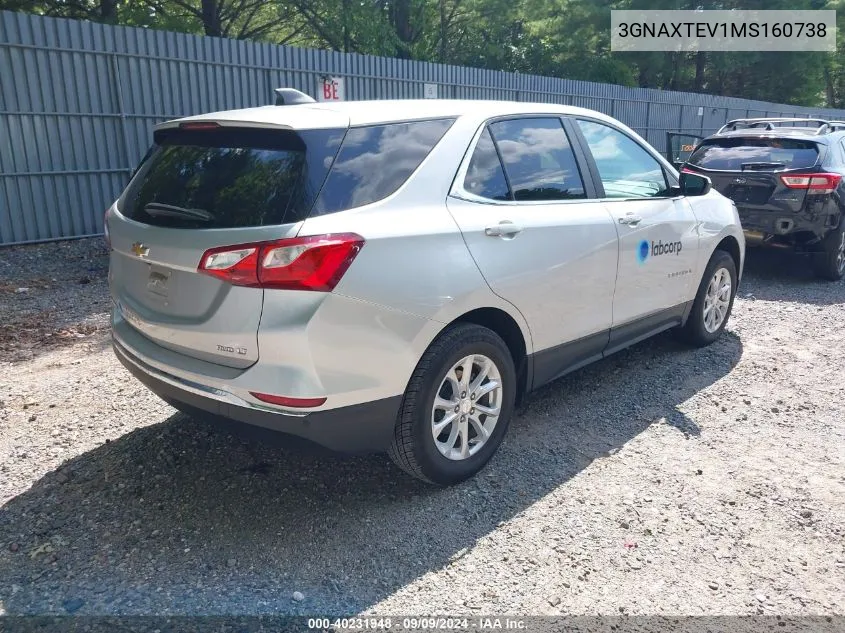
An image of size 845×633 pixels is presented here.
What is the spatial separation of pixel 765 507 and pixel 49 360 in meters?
4.72

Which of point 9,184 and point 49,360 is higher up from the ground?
point 9,184

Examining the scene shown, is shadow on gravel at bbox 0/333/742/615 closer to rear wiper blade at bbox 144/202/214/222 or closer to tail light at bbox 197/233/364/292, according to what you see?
tail light at bbox 197/233/364/292

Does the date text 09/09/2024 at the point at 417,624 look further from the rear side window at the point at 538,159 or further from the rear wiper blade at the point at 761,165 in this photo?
the rear wiper blade at the point at 761,165

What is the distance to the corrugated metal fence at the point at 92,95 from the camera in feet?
27.1

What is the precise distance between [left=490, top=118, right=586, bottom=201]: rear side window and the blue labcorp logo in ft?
1.89

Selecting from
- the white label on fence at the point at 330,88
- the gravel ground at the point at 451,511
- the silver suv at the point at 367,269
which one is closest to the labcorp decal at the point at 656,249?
the silver suv at the point at 367,269

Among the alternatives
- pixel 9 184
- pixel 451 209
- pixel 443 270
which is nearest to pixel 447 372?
pixel 443 270

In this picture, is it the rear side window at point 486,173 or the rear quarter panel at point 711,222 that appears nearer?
the rear side window at point 486,173

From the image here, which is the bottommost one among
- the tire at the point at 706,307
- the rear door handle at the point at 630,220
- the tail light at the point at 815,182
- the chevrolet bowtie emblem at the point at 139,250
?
the tire at the point at 706,307

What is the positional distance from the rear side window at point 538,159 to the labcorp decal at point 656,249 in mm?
602

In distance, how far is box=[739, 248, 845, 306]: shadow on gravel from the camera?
7258 mm

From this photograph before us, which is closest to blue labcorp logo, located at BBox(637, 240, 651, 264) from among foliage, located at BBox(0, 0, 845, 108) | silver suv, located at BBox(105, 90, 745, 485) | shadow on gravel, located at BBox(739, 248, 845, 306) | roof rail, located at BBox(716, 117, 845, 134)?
silver suv, located at BBox(105, 90, 745, 485)

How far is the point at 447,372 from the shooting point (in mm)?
3098

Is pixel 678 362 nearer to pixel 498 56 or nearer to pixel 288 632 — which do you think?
pixel 288 632
